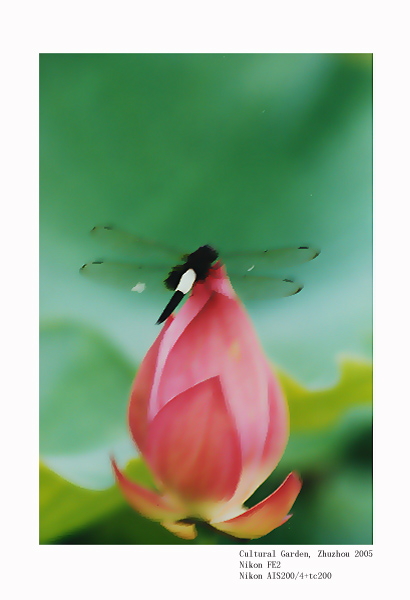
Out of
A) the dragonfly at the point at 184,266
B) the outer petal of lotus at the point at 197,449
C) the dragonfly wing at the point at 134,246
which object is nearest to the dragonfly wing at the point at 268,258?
the dragonfly at the point at 184,266

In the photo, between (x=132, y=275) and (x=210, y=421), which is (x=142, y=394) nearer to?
(x=210, y=421)

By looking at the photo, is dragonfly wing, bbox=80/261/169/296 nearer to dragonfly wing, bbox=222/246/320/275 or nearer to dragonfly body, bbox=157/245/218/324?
dragonfly body, bbox=157/245/218/324

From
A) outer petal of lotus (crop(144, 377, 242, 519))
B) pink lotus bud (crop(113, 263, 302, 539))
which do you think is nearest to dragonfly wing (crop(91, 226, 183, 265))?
pink lotus bud (crop(113, 263, 302, 539))

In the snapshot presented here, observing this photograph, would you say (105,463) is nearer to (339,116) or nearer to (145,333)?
(145,333)

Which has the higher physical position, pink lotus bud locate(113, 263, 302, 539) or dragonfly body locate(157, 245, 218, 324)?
dragonfly body locate(157, 245, 218, 324)

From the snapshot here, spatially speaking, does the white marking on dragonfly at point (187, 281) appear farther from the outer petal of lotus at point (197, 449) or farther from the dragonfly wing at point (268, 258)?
the outer petal of lotus at point (197, 449)

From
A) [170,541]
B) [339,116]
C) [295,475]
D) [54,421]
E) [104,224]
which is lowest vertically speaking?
[170,541]

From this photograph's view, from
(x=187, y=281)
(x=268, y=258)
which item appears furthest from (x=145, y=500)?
(x=268, y=258)

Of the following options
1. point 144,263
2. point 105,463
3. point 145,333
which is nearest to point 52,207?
point 144,263
